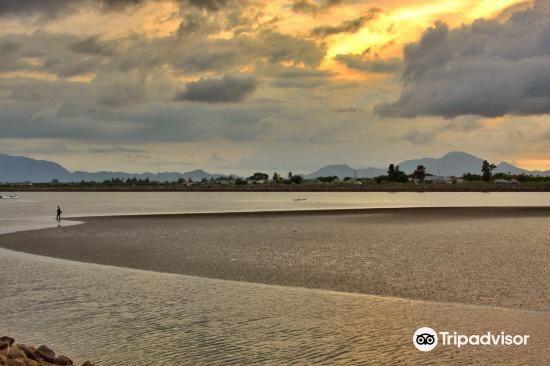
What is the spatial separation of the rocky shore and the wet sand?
40.7 feet

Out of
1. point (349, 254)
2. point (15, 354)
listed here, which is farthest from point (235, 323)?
point (349, 254)

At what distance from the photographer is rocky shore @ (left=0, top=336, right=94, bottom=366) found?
1144 centimetres

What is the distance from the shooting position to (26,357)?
11961mm

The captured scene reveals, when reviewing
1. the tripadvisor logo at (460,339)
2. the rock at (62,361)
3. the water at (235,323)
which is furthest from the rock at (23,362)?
the tripadvisor logo at (460,339)

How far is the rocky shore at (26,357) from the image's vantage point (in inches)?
450

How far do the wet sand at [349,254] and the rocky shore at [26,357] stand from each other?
12.4 m

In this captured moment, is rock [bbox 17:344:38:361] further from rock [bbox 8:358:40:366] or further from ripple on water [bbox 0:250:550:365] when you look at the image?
ripple on water [bbox 0:250:550:365]

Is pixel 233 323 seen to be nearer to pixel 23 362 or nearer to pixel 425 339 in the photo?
pixel 425 339

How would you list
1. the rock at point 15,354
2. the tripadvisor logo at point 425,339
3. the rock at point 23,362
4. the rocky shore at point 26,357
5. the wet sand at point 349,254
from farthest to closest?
the wet sand at point 349,254 → the tripadvisor logo at point 425,339 → the rock at point 15,354 → the rocky shore at point 26,357 → the rock at point 23,362

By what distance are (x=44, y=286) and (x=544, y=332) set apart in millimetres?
18484

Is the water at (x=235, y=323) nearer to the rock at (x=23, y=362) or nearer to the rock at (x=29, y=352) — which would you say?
the rock at (x=29, y=352)

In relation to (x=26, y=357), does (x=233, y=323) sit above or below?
below

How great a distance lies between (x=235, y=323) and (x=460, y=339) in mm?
6461

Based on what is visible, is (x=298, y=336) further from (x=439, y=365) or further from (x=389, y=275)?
(x=389, y=275)
